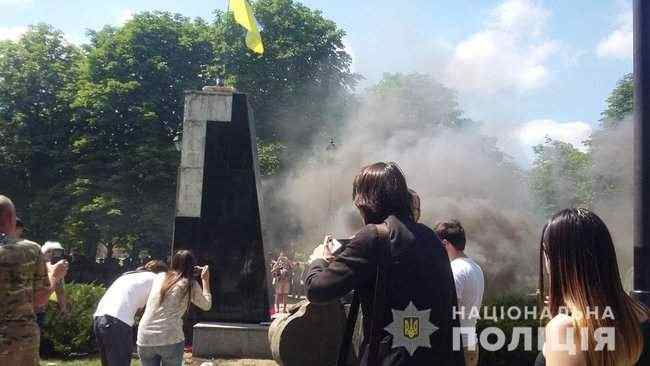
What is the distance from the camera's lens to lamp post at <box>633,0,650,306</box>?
363 centimetres

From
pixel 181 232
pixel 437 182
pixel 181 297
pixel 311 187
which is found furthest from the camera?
pixel 311 187

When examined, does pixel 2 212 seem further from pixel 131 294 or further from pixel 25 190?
pixel 25 190

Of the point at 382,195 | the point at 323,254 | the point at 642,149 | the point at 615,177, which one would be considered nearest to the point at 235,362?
the point at 642,149

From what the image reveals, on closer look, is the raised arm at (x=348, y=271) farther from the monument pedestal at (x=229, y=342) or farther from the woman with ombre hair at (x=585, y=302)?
the monument pedestal at (x=229, y=342)

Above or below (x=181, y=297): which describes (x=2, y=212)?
above

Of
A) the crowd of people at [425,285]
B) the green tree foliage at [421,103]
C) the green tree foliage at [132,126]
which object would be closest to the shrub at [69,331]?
the crowd of people at [425,285]

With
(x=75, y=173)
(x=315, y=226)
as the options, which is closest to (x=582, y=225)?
(x=315, y=226)

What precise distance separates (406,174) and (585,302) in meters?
23.3

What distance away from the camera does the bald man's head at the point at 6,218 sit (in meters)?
3.73

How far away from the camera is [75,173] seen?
2656 centimetres

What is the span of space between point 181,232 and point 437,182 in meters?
17.3

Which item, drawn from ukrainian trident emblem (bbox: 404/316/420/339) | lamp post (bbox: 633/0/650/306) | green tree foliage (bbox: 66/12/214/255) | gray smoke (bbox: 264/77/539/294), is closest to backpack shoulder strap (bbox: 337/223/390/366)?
ukrainian trident emblem (bbox: 404/316/420/339)

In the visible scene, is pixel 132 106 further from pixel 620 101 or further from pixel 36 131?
pixel 620 101

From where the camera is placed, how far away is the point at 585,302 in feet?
5.76
